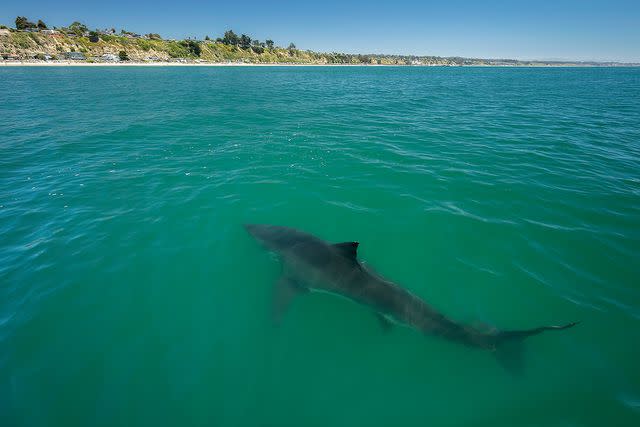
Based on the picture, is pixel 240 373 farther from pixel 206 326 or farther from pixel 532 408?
pixel 532 408

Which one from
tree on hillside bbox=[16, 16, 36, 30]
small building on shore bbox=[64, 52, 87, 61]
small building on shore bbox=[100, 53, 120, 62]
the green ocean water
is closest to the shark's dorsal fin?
the green ocean water

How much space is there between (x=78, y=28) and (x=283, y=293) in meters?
255

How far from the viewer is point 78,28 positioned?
18225cm

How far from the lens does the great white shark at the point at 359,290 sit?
697cm

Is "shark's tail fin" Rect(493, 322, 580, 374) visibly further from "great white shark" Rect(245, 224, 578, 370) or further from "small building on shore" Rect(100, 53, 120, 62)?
"small building on shore" Rect(100, 53, 120, 62)

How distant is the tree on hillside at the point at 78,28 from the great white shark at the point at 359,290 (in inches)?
9608

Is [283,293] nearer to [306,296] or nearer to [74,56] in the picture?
[306,296]

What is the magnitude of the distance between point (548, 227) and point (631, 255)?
93.0 inches

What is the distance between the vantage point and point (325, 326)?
26.2 feet

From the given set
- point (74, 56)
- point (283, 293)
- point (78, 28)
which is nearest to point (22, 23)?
point (78, 28)

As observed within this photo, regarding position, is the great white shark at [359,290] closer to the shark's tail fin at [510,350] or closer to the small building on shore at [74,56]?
the shark's tail fin at [510,350]

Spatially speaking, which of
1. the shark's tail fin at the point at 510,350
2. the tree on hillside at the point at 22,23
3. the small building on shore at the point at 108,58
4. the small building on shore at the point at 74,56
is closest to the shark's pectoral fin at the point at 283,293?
the shark's tail fin at the point at 510,350

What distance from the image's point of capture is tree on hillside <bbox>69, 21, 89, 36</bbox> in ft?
583

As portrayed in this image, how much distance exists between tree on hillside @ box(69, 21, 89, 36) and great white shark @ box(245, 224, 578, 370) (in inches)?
9608
